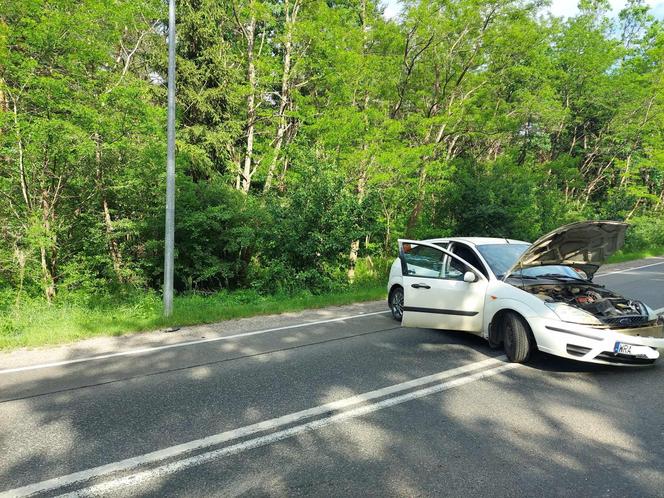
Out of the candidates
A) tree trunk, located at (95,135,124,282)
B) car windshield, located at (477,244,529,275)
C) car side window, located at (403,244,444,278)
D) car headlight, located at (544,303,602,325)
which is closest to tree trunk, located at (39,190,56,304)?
tree trunk, located at (95,135,124,282)

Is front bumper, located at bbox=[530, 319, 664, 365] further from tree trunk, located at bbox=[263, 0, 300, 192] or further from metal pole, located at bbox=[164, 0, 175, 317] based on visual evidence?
tree trunk, located at bbox=[263, 0, 300, 192]

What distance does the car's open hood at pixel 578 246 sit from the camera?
6012 mm

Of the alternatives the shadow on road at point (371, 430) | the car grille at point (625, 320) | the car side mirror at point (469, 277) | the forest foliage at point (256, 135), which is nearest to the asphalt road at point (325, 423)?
the shadow on road at point (371, 430)

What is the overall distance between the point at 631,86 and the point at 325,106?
74.1 feet

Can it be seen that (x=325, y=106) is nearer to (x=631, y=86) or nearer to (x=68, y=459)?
(x=68, y=459)

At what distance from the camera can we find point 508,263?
654 cm

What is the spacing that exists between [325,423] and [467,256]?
3995 mm

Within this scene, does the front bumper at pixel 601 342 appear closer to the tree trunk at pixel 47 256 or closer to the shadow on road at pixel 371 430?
the shadow on road at pixel 371 430

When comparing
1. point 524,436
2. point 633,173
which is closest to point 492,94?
point 633,173

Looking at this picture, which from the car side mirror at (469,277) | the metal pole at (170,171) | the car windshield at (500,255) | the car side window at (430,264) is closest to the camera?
the car side mirror at (469,277)

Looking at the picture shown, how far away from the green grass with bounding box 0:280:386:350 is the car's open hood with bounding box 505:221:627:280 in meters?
5.20

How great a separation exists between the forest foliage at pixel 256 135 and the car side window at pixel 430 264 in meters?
5.43

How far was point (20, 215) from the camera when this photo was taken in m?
11.6

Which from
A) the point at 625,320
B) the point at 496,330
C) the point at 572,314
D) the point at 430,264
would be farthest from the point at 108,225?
the point at 625,320
